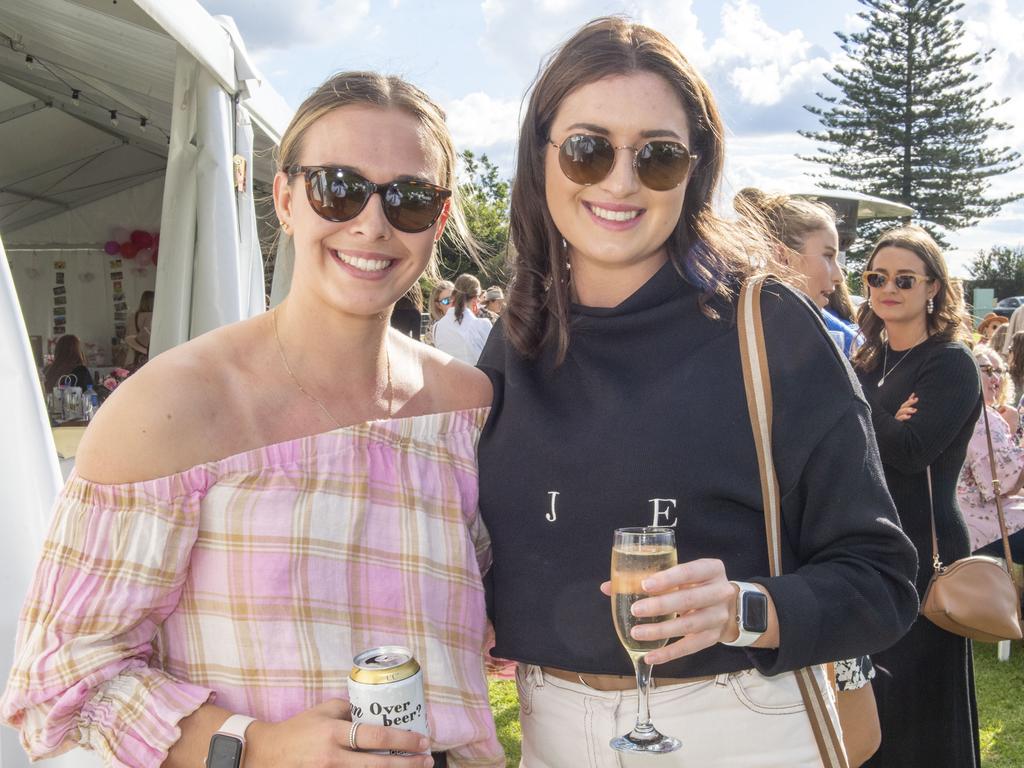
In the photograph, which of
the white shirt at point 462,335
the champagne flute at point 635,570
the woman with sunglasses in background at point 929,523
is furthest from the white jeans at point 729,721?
the white shirt at point 462,335

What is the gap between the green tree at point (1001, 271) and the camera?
52.2 meters

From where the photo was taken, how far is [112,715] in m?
1.54

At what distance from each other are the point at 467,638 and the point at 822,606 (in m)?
0.69

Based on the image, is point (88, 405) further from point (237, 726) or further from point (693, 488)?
point (693, 488)

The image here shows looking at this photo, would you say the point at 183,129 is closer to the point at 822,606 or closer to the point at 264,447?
the point at 264,447

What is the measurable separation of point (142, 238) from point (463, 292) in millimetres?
3966

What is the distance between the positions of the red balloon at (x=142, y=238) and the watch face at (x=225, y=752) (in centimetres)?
1013

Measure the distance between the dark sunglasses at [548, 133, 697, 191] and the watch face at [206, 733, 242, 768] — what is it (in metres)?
1.29

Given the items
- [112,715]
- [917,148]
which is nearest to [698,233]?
[112,715]

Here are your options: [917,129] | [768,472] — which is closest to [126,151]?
[768,472]

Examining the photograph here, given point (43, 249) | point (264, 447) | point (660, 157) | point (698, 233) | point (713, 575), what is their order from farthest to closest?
point (43, 249) → point (698, 233) → point (660, 157) → point (264, 447) → point (713, 575)

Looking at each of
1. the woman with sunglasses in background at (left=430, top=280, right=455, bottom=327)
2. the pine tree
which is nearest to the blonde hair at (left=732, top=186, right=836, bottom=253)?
the woman with sunglasses in background at (left=430, top=280, right=455, bottom=327)

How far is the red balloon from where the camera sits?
10617 millimetres

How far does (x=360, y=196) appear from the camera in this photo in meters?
1.77
